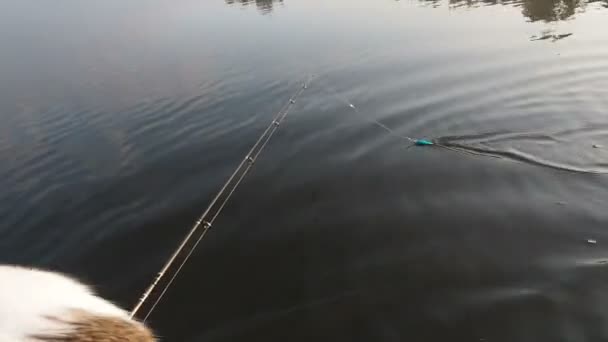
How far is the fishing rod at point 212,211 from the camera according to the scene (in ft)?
18.1

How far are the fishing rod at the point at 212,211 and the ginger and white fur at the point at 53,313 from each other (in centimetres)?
172

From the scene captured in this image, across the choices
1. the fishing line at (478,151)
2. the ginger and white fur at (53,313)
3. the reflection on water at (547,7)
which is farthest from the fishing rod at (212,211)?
the reflection on water at (547,7)

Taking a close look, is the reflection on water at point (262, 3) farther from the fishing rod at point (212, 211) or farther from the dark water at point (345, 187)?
the fishing rod at point (212, 211)

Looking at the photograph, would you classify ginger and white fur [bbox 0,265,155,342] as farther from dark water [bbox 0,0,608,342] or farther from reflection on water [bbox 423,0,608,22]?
reflection on water [bbox 423,0,608,22]

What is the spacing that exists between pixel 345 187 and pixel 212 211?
262cm

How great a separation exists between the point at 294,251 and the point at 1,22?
38.7 meters

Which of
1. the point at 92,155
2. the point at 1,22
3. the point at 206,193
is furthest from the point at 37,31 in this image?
the point at 206,193

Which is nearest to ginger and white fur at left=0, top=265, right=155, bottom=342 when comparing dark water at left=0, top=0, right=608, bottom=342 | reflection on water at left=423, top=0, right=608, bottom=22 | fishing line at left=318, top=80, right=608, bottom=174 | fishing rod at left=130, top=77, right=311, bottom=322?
fishing rod at left=130, top=77, right=311, bottom=322

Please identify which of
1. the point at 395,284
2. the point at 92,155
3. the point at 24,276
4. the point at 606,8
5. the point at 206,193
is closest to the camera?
the point at 24,276

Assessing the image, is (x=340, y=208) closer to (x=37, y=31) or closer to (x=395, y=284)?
(x=395, y=284)

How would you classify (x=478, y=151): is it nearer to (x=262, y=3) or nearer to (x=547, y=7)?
(x=547, y=7)

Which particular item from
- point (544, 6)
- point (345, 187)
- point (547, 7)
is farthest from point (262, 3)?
point (345, 187)

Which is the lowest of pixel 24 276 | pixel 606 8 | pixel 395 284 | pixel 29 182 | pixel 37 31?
pixel 395 284

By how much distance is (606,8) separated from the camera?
1883 cm
